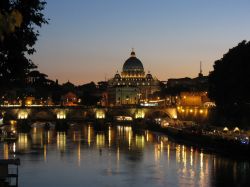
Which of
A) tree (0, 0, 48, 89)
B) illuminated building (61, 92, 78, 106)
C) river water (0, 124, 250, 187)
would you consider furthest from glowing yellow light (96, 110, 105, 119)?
tree (0, 0, 48, 89)

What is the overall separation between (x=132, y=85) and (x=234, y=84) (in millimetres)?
96276

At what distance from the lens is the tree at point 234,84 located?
160ft

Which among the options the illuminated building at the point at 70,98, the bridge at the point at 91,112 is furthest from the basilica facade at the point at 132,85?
the bridge at the point at 91,112

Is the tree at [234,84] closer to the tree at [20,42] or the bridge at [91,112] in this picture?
the bridge at [91,112]

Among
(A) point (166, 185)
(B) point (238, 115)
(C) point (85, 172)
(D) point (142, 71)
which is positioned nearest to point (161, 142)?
(B) point (238, 115)

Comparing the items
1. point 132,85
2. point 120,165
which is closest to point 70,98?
point 132,85

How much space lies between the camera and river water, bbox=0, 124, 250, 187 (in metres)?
28.7

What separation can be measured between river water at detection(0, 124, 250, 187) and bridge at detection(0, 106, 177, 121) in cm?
2906

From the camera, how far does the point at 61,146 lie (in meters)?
49.2

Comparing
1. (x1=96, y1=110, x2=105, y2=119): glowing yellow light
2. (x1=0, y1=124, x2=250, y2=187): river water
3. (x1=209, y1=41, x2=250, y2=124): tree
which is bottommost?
(x1=0, y1=124, x2=250, y2=187): river water

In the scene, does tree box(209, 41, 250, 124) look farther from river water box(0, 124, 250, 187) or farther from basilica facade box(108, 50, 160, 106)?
basilica facade box(108, 50, 160, 106)

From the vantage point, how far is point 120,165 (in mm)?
35688

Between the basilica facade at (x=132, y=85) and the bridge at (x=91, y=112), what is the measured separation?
4951 cm

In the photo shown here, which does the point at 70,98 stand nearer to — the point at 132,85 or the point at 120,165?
the point at 132,85
